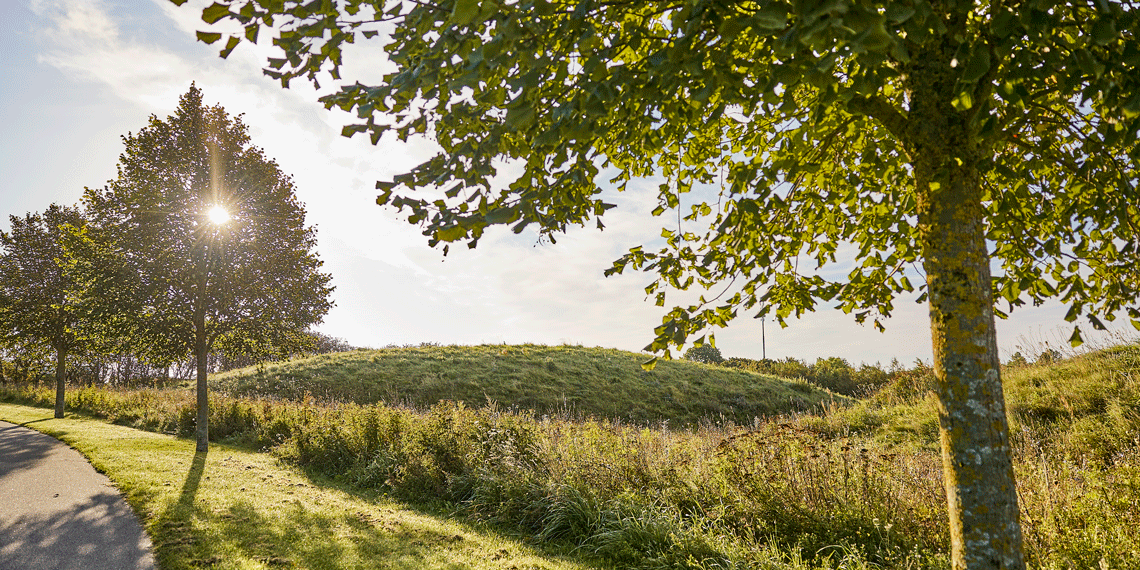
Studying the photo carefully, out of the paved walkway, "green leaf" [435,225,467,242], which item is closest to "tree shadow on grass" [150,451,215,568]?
the paved walkway

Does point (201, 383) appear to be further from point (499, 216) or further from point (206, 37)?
point (499, 216)

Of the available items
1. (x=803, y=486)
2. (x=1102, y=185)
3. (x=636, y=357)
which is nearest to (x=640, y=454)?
(x=803, y=486)

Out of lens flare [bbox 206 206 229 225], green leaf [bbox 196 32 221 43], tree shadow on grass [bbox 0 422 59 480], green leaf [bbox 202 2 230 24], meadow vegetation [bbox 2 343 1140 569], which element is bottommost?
tree shadow on grass [bbox 0 422 59 480]

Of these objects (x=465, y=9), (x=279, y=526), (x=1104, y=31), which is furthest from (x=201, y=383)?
(x=1104, y=31)

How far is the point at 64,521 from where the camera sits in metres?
6.67

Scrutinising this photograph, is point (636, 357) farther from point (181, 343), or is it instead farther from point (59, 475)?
point (59, 475)

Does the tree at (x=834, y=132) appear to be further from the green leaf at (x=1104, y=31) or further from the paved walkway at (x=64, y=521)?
the paved walkway at (x=64, y=521)

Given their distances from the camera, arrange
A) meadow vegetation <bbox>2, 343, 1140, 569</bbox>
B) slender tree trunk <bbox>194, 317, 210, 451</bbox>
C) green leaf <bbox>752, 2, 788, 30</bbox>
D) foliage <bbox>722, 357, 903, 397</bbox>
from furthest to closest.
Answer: foliage <bbox>722, 357, 903, 397</bbox> → slender tree trunk <bbox>194, 317, 210, 451</bbox> → meadow vegetation <bbox>2, 343, 1140, 569</bbox> → green leaf <bbox>752, 2, 788, 30</bbox>

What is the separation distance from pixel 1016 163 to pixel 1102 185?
1.57ft

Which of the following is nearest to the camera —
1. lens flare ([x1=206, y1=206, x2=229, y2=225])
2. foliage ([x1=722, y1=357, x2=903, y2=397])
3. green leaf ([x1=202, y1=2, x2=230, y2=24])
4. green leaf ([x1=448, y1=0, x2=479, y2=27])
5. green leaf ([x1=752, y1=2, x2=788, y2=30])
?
green leaf ([x1=752, y1=2, x2=788, y2=30])

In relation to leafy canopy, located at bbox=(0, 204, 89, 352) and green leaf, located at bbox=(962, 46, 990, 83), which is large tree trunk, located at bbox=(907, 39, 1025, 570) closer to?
green leaf, located at bbox=(962, 46, 990, 83)

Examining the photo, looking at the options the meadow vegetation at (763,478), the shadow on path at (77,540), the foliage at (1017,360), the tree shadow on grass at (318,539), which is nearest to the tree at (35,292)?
the meadow vegetation at (763,478)

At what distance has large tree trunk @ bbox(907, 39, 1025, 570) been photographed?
287 cm

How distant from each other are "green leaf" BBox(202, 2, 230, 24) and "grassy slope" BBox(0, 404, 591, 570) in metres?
5.38
